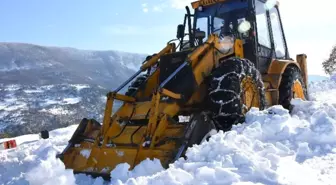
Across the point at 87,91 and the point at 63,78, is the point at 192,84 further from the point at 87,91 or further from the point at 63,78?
the point at 63,78

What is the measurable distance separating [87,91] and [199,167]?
107 meters

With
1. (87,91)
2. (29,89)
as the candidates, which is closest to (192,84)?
(87,91)

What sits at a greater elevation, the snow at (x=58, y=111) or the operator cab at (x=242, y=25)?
the operator cab at (x=242, y=25)

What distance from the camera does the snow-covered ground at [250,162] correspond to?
11.6 ft

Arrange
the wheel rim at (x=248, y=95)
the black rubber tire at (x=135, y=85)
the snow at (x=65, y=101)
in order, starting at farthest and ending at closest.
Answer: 1. the snow at (x=65, y=101)
2. the black rubber tire at (x=135, y=85)
3. the wheel rim at (x=248, y=95)

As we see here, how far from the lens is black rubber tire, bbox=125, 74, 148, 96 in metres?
6.99

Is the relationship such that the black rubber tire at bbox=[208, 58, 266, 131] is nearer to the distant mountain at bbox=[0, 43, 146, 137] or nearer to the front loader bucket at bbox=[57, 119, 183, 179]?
the front loader bucket at bbox=[57, 119, 183, 179]

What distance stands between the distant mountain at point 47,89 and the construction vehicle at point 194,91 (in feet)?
38.2

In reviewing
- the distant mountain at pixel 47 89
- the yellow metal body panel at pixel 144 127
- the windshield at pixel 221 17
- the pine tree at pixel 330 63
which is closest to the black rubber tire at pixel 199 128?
the yellow metal body panel at pixel 144 127

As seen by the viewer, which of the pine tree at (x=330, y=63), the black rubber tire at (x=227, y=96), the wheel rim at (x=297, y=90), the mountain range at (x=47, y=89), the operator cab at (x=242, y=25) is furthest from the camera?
the mountain range at (x=47, y=89)

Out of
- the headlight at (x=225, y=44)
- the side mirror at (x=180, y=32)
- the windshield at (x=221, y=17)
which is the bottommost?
the headlight at (x=225, y=44)

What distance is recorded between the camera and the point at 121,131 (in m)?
5.64

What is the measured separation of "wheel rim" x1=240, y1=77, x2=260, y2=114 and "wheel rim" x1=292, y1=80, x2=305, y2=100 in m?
1.93

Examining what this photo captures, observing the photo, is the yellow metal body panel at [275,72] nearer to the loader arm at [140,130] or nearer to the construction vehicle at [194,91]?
the construction vehicle at [194,91]
